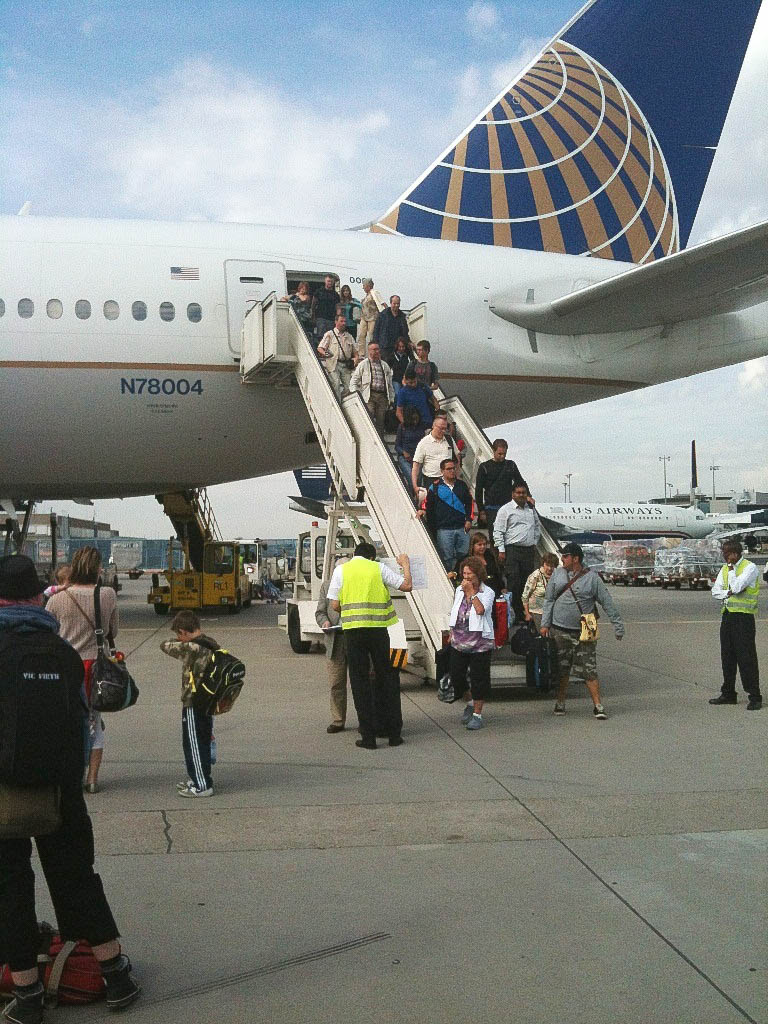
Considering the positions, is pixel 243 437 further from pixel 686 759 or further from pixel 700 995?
pixel 700 995

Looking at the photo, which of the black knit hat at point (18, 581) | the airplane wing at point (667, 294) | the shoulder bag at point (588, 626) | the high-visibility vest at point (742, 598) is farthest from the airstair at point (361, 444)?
the black knit hat at point (18, 581)

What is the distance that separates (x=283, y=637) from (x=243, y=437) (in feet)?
11.5

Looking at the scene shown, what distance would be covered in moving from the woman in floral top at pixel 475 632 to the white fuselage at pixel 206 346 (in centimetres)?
920

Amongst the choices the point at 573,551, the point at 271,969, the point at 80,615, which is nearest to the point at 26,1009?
the point at 271,969

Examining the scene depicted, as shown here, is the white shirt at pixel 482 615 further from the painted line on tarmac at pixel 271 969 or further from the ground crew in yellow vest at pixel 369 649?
the painted line on tarmac at pixel 271 969

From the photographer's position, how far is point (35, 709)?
11.3ft

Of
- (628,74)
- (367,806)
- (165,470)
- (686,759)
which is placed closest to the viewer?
(367,806)

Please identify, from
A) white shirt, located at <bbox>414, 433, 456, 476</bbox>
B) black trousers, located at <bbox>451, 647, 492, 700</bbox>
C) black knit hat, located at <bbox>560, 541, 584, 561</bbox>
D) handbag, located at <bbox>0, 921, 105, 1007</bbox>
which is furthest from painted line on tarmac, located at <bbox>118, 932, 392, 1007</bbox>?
white shirt, located at <bbox>414, 433, 456, 476</bbox>

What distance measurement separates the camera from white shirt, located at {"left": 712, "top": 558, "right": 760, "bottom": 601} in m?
9.45

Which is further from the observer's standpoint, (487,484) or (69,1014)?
(487,484)

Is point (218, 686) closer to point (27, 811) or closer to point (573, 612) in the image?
point (27, 811)

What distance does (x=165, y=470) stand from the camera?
18.1m

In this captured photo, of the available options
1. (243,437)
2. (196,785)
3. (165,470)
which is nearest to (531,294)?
(243,437)

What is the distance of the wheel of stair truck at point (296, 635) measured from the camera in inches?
560
